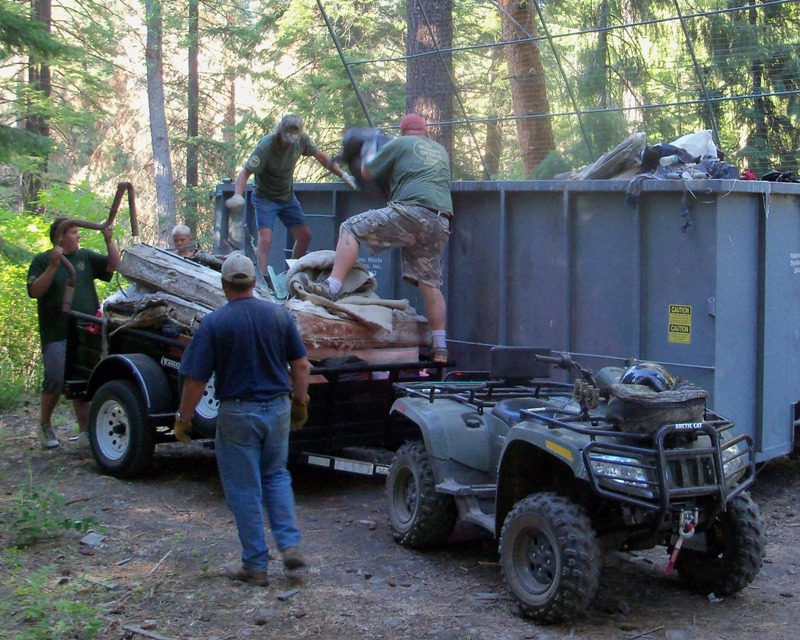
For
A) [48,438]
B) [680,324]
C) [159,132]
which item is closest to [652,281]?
[680,324]

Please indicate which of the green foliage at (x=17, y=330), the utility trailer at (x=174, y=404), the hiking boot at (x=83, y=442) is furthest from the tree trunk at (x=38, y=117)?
the utility trailer at (x=174, y=404)

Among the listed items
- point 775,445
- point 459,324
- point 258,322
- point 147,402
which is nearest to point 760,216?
point 775,445

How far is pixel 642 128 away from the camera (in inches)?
419

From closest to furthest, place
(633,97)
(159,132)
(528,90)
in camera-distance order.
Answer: (633,97) < (528,90) < (159,132)

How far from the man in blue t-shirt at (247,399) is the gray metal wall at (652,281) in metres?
2.79

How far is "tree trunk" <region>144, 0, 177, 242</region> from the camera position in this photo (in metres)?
24.5

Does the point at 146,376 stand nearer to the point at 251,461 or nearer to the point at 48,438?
the point at 48,438

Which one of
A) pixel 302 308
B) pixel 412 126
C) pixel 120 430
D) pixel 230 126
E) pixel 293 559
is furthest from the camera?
pixel 230 126

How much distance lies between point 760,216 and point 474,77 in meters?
9.85

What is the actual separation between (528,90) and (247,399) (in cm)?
902

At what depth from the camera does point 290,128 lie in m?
A: 8.58

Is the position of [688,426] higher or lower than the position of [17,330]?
lower

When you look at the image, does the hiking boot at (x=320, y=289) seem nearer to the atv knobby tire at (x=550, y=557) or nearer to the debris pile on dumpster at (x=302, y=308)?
the debris pile on dumpster at (x=302, y=308)

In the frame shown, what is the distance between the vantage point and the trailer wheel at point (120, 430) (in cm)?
730
